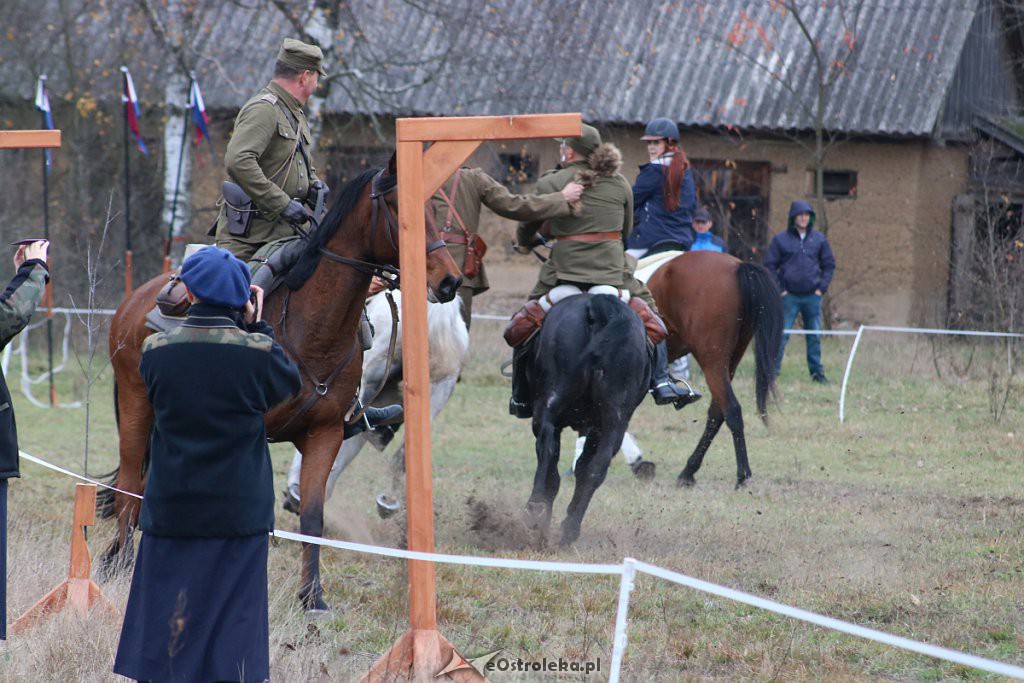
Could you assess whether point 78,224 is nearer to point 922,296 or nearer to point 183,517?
point 922,296

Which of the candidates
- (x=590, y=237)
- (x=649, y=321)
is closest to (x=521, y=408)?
(x=649, y=321)

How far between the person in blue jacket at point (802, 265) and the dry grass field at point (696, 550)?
3011mm

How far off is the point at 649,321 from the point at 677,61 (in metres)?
14.2

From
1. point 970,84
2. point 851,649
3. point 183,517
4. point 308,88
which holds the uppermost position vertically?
point 970,84

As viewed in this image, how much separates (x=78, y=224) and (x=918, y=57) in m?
13.8

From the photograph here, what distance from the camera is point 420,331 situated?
16.4 feet

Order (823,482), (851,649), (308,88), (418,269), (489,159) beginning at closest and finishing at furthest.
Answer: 1. (418,269)
2. (851,649)
3. (308,88)
4. (823,482)
5. (489,159)

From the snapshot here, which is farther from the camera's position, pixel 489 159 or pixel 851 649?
pixel 489 159

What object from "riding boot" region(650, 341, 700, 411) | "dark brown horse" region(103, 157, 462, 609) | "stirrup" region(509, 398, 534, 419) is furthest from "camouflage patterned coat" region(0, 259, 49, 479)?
"riding boot" region(650, 341, 700, 411)

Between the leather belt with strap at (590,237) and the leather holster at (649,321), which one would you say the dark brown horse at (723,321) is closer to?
the leather holster at (649,321)

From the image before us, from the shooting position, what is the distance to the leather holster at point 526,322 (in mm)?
8328

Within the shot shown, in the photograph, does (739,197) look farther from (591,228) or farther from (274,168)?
(274,168)

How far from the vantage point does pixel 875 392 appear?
45.7ft

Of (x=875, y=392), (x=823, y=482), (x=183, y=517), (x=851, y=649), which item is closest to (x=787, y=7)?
(x=875, y=392)
